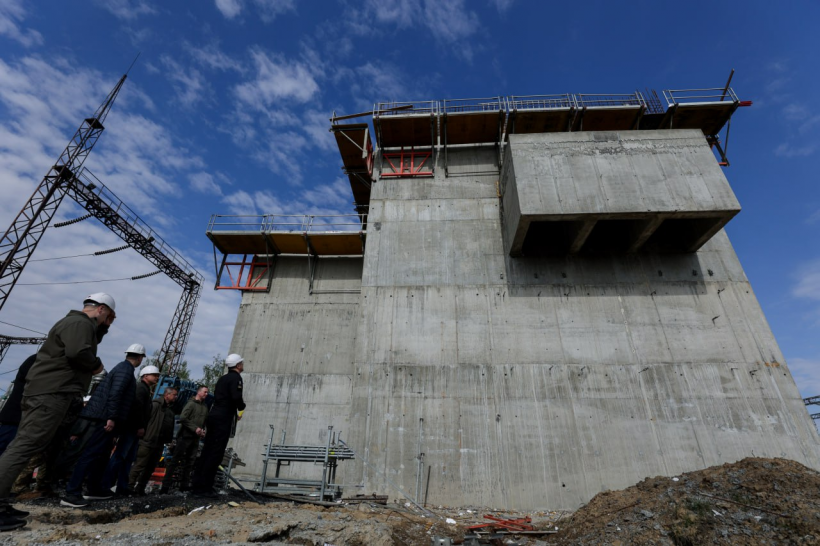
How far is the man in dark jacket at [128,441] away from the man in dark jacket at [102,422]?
313 mm

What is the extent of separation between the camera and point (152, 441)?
6039 millimetres

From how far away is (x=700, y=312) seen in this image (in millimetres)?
9812

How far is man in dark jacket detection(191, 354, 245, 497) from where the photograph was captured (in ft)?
17.2

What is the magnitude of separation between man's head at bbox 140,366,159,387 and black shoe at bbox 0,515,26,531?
10.3 feet

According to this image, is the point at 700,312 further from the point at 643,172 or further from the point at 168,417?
the point at 168,417

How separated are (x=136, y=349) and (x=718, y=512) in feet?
26.6

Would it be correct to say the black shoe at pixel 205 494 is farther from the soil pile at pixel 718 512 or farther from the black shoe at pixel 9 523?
the soil pile at pixel 718 512

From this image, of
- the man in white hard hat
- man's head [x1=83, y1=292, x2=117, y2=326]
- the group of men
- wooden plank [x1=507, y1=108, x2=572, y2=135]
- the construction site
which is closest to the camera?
the man in white hard hat

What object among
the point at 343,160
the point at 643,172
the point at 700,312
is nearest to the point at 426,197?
the point at 343,160

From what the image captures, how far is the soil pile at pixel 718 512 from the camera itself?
13.9 ft

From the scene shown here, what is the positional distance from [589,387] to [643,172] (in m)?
5.69

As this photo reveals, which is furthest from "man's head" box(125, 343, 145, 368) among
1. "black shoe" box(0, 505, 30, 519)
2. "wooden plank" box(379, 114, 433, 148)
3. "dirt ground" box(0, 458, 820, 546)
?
"wooden plank" box(379, 114, 433, 148)

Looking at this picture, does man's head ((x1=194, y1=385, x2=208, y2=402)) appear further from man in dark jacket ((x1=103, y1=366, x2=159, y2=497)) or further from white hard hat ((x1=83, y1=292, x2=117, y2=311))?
white hard hat ((x1=83, y1=292, x2=117, y2=311))

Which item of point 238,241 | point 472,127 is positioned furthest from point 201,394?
point 472,127
